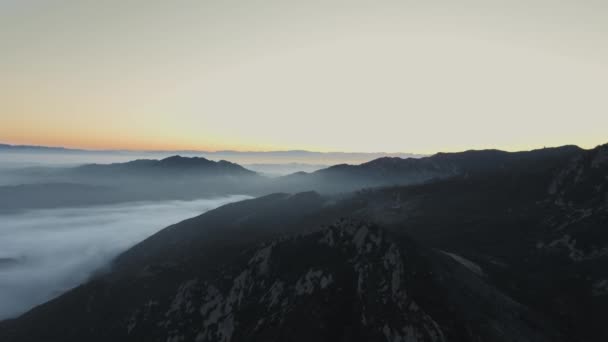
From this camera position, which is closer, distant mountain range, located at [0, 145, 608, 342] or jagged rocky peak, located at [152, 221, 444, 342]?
jagged rocky peak, located at [152, 221, 444, 342]

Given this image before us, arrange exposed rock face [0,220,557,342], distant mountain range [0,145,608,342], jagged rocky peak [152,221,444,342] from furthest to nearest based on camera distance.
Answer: distant mountain range [0,145,608,342]
jagged rocky peak [152,221,444,342]
exposed rock face [0,220,557,342]

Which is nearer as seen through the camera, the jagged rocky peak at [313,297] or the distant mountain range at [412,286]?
the jagged rocky peak at [313,297]

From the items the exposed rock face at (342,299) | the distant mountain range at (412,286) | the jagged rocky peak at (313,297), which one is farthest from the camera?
the distant mountain range at (412,286)

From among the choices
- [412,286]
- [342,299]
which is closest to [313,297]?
[342,299]

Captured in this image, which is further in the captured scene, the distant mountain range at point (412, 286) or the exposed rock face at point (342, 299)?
the distant mountain range at point (412, 286)

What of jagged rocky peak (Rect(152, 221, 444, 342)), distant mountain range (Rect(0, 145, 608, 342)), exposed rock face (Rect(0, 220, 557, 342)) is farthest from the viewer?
distant mountain range (Rect(0, 145, 608, 342))

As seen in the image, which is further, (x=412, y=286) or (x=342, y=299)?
(x=342, y=299)

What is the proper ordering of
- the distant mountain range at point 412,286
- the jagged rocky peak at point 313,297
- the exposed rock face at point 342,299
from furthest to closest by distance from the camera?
1. the distant mountain range at point 412,286
2. the jagged rocky peak at point 313,297
3. the exposed rock face at point 342,299

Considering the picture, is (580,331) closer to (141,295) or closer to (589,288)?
(589,288)

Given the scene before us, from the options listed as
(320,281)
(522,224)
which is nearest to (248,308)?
(320,281)

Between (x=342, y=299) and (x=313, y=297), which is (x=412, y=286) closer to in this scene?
(x=342, y=299)

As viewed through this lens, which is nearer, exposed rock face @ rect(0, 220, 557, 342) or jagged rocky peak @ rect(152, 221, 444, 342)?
exposed rock face @ rect(0, 220, 557, 342)

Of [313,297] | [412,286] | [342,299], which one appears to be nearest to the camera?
[412,286]
